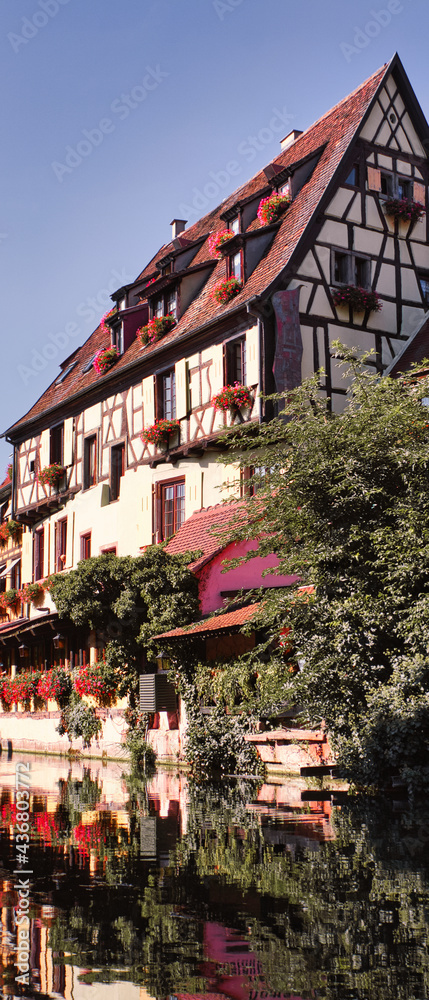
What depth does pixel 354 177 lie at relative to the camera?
71.7 feet

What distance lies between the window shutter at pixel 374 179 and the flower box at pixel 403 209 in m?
0.39

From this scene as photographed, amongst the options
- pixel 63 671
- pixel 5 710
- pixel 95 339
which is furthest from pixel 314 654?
pixel 95 339

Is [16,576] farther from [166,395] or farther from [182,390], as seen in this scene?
[182,390]

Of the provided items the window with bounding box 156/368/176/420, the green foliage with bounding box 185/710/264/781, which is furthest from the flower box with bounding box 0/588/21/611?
the green foliage with bounding box 185/710/264/781

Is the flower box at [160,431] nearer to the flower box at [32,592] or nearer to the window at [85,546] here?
the window at [85,546]

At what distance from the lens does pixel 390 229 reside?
22297 millimetres

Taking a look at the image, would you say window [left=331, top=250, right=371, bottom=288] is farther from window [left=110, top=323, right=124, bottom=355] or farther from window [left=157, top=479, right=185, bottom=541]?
window [left=110, top=323, right=124, bottom=355]

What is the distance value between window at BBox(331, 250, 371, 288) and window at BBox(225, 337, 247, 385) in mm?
2330

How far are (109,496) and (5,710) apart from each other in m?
7.70

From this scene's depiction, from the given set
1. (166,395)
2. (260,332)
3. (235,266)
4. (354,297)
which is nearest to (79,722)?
(166,395)

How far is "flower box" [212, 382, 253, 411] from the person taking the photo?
1994 cm

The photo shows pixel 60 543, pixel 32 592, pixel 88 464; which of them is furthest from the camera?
pixel 32 592

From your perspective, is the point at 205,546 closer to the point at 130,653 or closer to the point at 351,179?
the point at 130,653

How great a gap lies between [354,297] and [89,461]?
32.4ft
